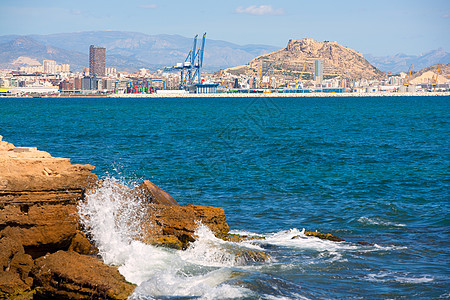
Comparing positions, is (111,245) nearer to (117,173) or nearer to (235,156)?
(117,173)

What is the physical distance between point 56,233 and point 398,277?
22.0 feet

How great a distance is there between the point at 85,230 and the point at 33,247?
130 centimetres

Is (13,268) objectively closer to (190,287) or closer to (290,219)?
(190,287)

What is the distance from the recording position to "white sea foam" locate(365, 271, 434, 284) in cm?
1078

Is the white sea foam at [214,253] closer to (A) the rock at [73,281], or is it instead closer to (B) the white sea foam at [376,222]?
(A) the rock at [73,281]

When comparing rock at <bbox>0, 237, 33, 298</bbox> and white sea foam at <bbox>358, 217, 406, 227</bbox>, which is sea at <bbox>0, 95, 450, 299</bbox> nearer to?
white sea foam at <bbox>358, 217, 406, 227</bbox>

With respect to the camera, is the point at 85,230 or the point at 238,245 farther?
the point at 238,245

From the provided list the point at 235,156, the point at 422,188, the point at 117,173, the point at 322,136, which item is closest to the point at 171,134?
the point at 322,136

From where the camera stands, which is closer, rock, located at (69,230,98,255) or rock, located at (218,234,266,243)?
rock, located at (69,230,98,255)

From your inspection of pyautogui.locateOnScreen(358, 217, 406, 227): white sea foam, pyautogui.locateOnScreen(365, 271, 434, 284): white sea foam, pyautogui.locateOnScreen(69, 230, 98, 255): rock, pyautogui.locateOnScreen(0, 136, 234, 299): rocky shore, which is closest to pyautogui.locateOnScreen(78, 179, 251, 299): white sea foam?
pyautogui.locateOnScreen(69, 230, 98, 255): rock

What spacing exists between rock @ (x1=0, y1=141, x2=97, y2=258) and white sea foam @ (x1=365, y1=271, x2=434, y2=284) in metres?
5.98

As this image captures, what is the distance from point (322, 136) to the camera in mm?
45219

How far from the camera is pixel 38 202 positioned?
33.6ft

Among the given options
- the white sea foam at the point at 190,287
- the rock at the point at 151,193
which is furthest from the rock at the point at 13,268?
the rock at the point at 151,193
